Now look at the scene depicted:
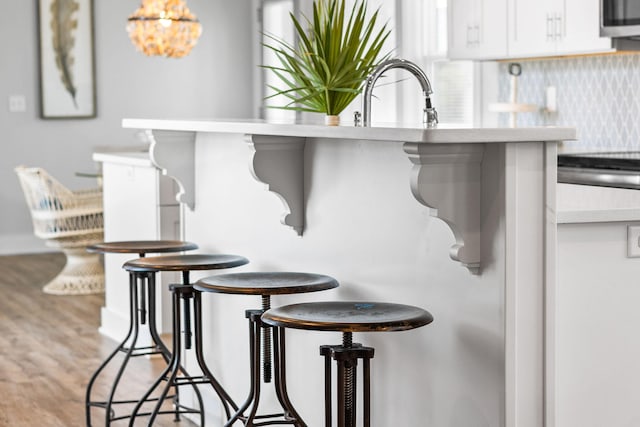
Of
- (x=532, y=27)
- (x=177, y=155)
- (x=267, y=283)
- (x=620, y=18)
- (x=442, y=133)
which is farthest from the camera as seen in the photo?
(x=532, y=27)

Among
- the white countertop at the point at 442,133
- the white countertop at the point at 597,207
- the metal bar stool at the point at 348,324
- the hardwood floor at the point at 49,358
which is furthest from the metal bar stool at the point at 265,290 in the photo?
the hardwood floor at the point at 49,358

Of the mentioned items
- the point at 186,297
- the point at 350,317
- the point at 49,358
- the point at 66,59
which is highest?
the point at 66,59

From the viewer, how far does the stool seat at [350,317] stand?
7.51 feet

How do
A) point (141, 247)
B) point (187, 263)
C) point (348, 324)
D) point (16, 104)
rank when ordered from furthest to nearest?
1. point (16, 104)
2. point (141, 247)
3. point (187, 263)
4. point (348, 324)

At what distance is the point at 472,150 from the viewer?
2.33 meters

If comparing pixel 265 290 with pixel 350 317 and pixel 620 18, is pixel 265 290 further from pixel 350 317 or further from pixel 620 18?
pixel 620 18

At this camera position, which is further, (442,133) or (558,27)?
(558,27)

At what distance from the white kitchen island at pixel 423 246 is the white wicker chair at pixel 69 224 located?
298 centimetres

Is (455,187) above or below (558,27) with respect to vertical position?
below

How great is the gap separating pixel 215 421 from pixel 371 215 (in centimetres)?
134

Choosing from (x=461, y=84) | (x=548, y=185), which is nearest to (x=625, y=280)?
(x=548, y=185)

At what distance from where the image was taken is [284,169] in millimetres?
3129

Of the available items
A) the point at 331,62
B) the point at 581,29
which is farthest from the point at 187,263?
the point at 581,29

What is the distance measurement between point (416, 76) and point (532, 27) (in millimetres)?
3046
